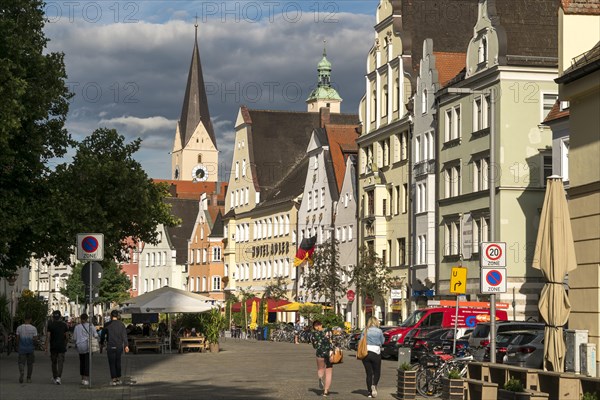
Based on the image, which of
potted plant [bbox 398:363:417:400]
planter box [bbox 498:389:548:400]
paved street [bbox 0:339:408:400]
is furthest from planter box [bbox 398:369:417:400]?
planter box [bbox 498:389:548:400]

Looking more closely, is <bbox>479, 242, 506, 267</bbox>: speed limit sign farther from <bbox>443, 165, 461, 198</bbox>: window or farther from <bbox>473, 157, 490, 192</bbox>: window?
<bbox>443, 165, 461, 198</bbox>: window

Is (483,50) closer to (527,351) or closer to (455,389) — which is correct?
(527,351)

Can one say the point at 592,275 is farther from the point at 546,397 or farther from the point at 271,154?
the point at 271,154

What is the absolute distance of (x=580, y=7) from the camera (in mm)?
29906

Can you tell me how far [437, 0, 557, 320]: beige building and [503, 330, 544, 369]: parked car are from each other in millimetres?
23977

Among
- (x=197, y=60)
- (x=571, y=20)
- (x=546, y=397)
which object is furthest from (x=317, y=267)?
(x=197, y=60)

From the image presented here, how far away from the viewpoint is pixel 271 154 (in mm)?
114562

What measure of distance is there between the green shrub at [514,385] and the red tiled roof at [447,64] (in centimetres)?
4912

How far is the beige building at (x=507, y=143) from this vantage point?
60.4m

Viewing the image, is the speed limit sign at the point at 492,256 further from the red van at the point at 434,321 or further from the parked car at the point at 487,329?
the red van at the point at 434,321

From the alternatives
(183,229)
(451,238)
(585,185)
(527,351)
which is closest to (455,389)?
(585,185)

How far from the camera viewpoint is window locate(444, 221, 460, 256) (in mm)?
65562

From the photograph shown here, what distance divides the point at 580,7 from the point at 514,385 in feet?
38.0

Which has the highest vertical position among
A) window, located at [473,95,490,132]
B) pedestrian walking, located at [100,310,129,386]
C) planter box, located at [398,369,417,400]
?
window, located at [473,95,490,132]
